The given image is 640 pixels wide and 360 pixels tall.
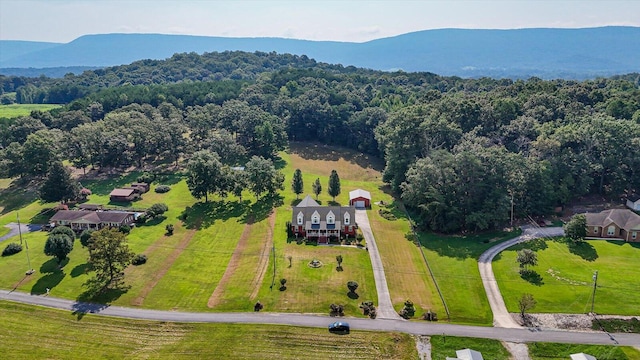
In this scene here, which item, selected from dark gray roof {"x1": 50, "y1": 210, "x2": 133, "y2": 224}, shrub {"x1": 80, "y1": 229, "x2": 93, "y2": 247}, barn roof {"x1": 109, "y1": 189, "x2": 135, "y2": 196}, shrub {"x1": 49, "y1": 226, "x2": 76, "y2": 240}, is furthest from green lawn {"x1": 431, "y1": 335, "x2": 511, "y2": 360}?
barn roof {"x1": 109, "y1": 189, "x2": 135, "y2": 196}

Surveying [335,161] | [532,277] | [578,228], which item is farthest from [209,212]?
[578,228]

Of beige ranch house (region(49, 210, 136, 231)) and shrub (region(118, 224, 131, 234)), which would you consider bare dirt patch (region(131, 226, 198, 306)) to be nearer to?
shrub (region(118, 224, 131, 234))

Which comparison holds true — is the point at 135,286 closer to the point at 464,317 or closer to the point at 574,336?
the point at 464,317

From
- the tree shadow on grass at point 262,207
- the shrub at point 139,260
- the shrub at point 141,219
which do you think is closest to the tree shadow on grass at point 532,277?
the tree shadow on grass at point 262,207

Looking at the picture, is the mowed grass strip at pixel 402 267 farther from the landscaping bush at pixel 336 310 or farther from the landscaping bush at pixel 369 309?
the landscaping bush at pixel 336 310

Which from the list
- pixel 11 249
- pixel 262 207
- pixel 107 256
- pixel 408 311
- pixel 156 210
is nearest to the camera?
pixel 408 311

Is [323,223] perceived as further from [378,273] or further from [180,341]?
[180,341]
